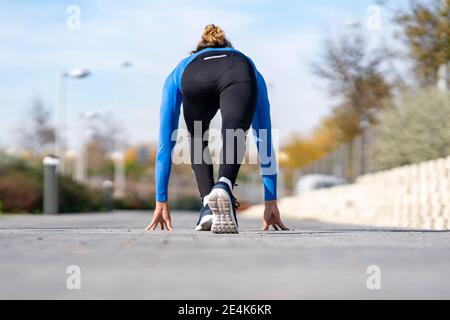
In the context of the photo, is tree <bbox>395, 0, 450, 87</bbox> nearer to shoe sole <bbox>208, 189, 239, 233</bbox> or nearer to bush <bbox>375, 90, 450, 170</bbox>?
bush <bbox>375, 90, 450, 170</bbox>

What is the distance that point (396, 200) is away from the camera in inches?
776

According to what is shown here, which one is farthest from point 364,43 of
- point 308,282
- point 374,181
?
point 308,282

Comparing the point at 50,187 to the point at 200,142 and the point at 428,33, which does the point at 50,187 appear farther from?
the point at 200,142

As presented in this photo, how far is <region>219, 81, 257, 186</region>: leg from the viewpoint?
274 inches

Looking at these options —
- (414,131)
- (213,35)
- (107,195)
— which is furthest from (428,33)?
(213,35)

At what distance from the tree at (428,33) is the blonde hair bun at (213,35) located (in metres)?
21.5

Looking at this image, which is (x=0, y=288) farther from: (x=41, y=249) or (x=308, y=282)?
(x=41, y=249)

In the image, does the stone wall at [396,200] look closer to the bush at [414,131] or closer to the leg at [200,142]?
the bush at [414,131]

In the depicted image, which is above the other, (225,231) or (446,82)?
(446,82)

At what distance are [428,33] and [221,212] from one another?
80.9ft

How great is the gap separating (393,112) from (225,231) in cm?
2034

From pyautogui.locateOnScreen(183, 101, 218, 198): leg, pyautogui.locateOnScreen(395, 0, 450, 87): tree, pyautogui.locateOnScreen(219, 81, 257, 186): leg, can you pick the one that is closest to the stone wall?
pyautogui.locateOnScreen(395, 0, 450, 87): tree

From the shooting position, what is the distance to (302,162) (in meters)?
79.9

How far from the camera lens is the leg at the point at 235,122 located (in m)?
6.96
